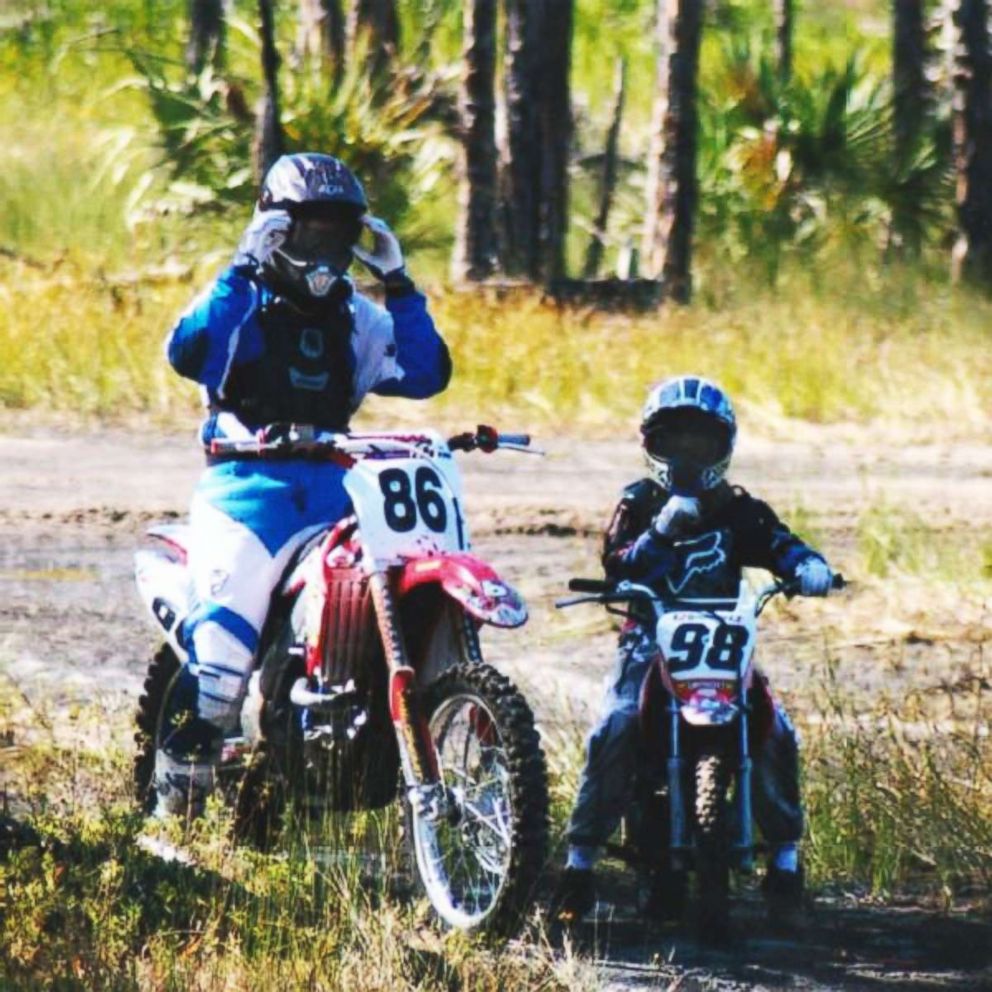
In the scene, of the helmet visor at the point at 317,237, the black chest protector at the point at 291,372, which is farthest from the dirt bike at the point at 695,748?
the helmet visor at the point at 317,237

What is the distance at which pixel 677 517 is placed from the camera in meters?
6.75

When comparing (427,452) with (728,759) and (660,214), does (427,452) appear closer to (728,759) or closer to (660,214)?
(728,759)

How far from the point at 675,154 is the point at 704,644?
15770 mm

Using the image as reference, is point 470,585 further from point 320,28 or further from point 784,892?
point 320,28

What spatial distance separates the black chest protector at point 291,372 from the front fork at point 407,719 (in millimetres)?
721

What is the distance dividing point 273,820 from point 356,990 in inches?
63.4

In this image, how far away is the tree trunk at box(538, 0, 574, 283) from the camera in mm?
22766

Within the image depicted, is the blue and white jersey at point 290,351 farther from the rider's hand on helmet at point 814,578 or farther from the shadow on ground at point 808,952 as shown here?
the shadow on ground at point 808,952

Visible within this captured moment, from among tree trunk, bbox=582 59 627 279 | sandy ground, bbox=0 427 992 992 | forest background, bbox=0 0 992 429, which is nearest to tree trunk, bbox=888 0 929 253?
forest background, bbox=0 0 992 429

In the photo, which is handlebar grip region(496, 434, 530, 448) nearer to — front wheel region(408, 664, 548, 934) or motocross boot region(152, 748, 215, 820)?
front wheel region(408, 664, 548, 934)

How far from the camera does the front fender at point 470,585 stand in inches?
258

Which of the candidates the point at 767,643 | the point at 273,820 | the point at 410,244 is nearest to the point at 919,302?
the point at 410,244

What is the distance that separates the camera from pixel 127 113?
3603 centimetres

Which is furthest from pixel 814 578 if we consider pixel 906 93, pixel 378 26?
pixel 378 26
